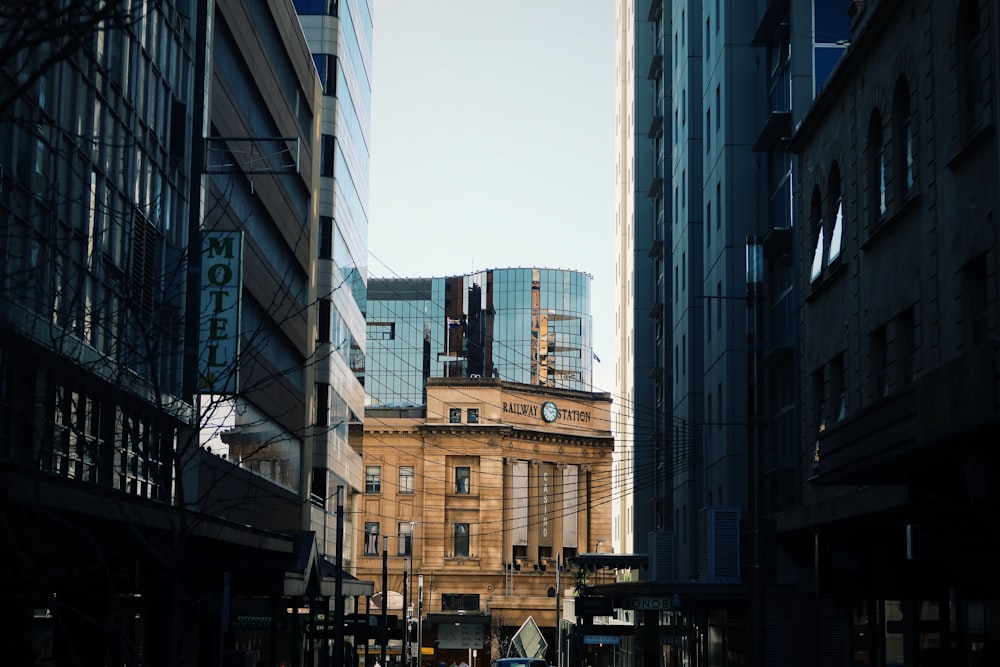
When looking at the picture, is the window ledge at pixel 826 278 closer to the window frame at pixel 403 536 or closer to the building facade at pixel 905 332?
the building facade at pixel 905 332

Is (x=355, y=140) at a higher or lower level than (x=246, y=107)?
higher

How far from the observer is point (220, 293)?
35.2 metres

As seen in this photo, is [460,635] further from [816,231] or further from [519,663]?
[816,231]

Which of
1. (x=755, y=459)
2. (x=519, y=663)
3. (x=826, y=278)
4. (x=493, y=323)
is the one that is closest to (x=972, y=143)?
(x=826, y=278)

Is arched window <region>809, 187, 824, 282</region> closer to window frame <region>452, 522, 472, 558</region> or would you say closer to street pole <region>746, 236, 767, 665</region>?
street pole <region>746, 236, 767, 665</region>

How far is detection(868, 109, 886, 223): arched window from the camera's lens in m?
23.8

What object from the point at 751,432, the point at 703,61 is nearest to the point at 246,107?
the point at 703,61

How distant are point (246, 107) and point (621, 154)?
188 feet

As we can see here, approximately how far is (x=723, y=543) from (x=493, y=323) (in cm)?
12038

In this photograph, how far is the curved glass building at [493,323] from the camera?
511 feet

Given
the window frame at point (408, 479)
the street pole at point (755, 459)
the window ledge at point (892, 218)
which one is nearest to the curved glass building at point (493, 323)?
the window frame at point (408, 479)

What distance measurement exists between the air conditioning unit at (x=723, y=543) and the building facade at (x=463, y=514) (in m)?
70.4

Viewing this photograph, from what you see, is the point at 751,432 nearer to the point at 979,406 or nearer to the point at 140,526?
the point at 140,526

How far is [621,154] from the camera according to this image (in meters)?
100
